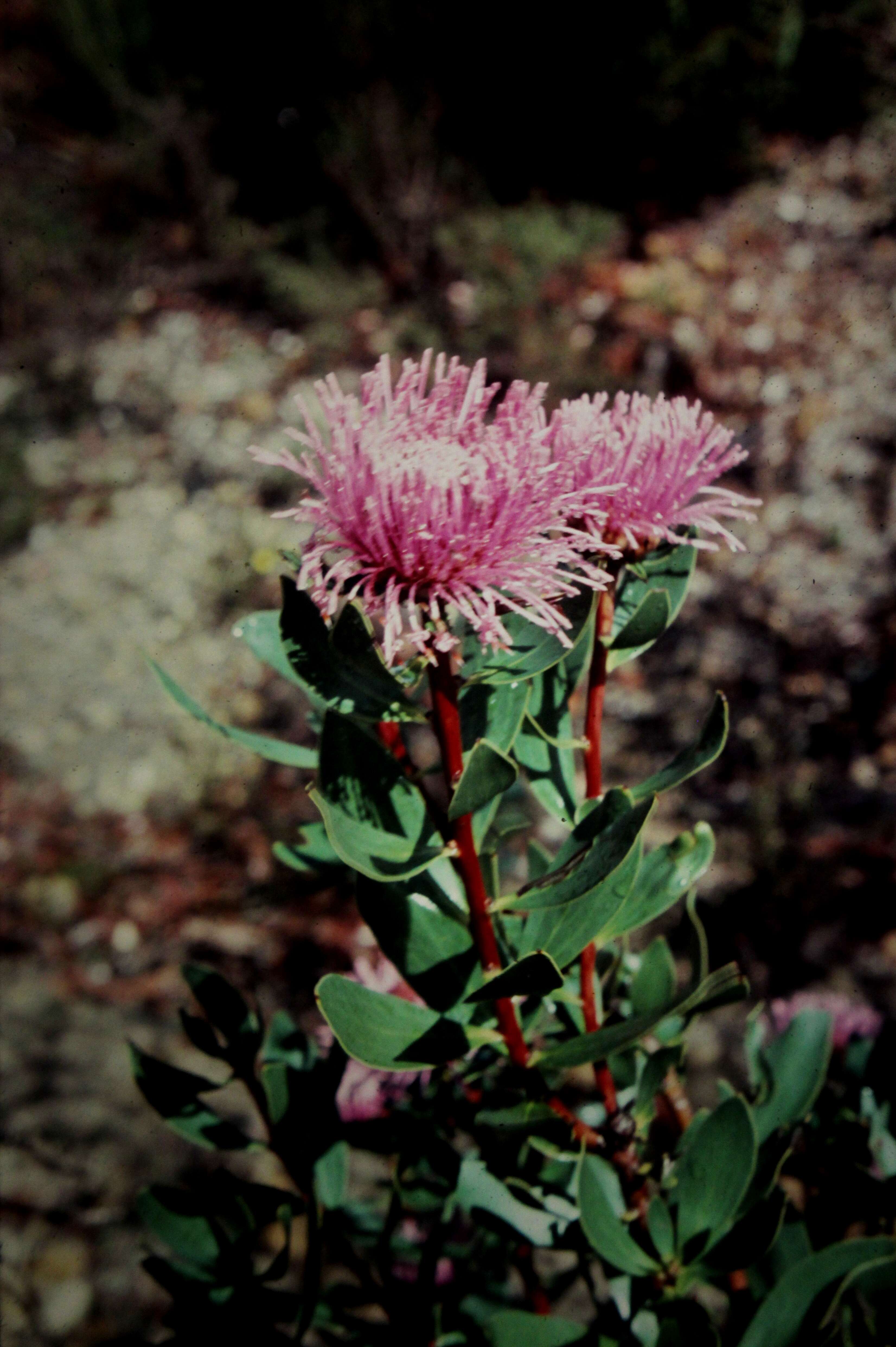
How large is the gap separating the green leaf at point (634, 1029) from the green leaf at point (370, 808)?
145mm

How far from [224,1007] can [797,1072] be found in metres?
0.46

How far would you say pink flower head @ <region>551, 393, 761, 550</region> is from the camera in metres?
0.52

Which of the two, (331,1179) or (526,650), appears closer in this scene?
(526,650)

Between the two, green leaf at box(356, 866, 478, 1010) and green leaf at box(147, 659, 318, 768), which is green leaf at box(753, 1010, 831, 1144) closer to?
green leaf at box(356, 866, 478, 1010)

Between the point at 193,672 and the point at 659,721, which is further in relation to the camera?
the point at 193,672

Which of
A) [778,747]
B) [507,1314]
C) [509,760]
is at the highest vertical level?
[778,747]

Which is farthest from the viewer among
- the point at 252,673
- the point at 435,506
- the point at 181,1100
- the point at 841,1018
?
the point at 252,673

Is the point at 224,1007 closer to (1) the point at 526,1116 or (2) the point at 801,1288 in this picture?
(1) the point at 526,1116

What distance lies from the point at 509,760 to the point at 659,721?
5.67 ft

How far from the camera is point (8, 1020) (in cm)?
182

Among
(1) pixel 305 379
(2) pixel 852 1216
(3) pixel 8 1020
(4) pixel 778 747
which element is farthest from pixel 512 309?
(2) pixel 852 1216

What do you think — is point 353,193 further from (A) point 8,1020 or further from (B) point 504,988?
(B) point 504,988

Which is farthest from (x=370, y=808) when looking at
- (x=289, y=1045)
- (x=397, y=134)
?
(x=397, y=134)

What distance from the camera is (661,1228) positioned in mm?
687
